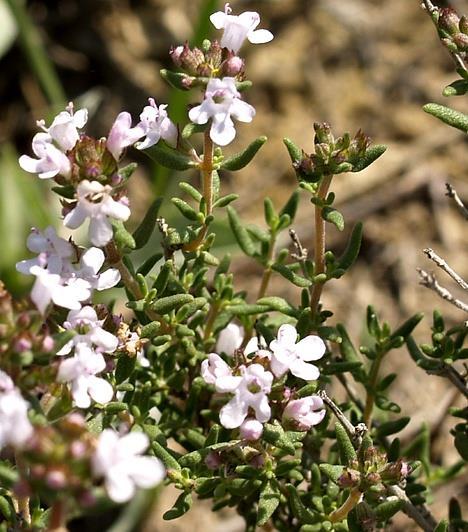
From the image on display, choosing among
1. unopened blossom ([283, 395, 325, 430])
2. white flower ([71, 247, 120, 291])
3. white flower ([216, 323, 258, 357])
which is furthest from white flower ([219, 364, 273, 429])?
white flower ([216, 323, 258, 357])

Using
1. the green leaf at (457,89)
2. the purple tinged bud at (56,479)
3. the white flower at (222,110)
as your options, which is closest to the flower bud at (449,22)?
the green leaf at (457,89)

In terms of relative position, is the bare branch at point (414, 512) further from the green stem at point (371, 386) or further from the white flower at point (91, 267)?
the white flower at point (91, 267)

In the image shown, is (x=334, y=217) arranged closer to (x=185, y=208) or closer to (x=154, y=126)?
(x=185, y=208)

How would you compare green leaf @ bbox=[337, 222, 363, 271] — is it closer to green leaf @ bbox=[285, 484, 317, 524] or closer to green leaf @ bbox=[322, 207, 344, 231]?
green leaf @ bbox=[322, 207, 344, 231]

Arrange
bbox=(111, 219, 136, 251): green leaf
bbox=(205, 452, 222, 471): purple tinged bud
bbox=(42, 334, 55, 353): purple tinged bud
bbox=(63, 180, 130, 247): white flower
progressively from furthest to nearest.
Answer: bbox=(205, 452, 222, 471): purple tinged bud → bbox=(111, 219, 136, 251): green leaf → bbox=(63, 180, 130, 247): white flower → bbox=(42, 334, 55, 353): purple tinged bud

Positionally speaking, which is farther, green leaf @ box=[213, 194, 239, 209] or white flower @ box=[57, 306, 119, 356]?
green leaf @ box=[213, 194, 239, 209]

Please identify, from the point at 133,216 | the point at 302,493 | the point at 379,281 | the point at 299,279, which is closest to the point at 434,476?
the point at 302,493
